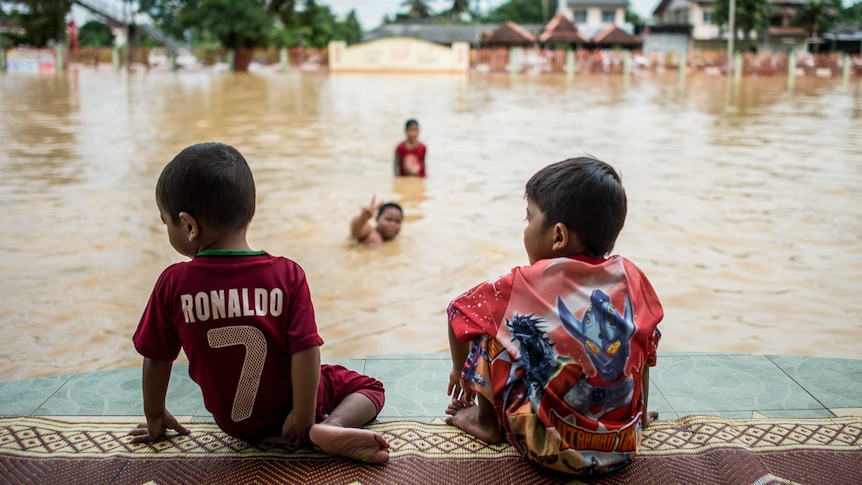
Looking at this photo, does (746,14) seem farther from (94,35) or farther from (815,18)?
(94,35)

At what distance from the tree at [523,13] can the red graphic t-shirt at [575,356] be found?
71136 millimetres

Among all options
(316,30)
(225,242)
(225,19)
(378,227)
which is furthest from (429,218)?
(316,30)

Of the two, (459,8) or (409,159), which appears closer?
(409,159)

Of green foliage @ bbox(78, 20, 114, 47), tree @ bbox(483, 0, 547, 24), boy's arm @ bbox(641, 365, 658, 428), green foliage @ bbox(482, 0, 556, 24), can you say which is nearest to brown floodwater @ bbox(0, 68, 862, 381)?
boy's arm @ bbox(641, 365, 658, 428)

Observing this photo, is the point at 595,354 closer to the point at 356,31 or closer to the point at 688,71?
the point at 688,71

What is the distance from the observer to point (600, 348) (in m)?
2.00

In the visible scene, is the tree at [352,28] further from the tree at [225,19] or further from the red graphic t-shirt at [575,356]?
the red graphic t-shirt at [575,356]

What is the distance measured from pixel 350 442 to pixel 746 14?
49.3 meters

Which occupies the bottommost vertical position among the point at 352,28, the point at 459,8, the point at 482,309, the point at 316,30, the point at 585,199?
the point at 482,309

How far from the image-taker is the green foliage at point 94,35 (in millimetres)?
51125

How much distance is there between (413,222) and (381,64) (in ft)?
113

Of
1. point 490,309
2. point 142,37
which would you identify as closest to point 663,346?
point 490,309

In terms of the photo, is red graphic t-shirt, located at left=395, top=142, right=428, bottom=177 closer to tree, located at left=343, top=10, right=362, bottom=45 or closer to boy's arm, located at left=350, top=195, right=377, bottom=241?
boy's arm, located at left=350, top=195, right=377, bottom=241

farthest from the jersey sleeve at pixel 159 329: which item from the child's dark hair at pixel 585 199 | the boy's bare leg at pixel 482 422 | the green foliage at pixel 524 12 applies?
the green foliage at pixel 524 12
